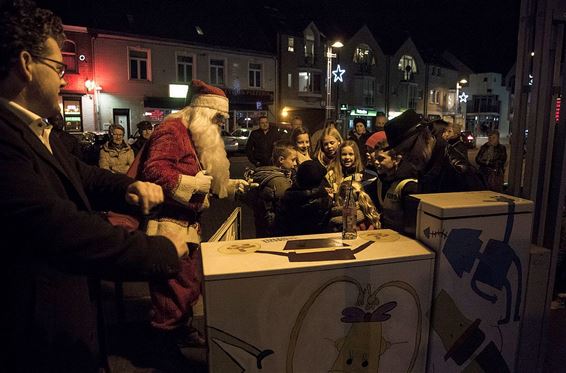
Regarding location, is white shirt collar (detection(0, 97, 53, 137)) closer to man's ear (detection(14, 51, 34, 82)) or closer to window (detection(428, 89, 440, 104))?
man's ear (detection(14, 51, 34, 82))

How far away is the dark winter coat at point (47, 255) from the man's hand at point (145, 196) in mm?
258

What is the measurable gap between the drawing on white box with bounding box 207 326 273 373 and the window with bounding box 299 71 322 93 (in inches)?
1334

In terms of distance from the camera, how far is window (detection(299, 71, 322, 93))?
115 ft

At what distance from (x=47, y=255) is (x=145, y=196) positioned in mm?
554

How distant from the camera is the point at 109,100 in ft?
82.1

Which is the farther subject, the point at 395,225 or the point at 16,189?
the point at 395,225

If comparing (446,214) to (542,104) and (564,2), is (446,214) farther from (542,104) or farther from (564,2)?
(564,2)

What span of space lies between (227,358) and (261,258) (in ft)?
1.67

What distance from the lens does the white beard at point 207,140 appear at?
3541 mm

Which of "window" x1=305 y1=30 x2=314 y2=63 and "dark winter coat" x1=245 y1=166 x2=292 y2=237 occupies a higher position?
"window" x1=305 y1=30 x2=314 y2=63

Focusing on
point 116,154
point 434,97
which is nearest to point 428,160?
point 116,154

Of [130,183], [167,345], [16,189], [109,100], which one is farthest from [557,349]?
[109,100]

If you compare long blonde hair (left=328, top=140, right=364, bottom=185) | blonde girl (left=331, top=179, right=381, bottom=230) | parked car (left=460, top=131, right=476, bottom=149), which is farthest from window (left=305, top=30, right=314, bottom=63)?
blonde girl (left=331, top=179, right=381, bottom=230)

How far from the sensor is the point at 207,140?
3562 mm
